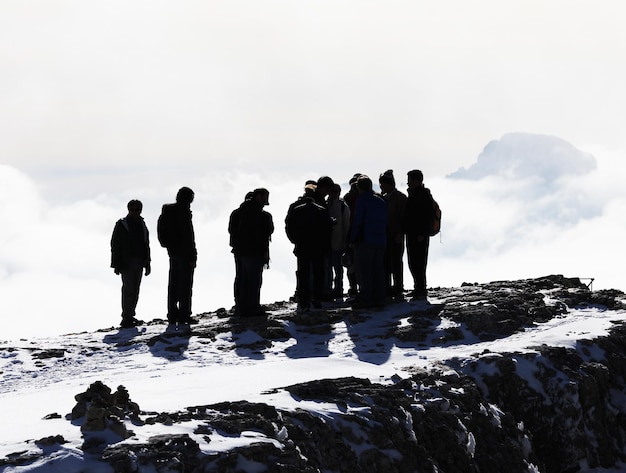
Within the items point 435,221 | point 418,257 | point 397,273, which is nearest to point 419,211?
point 435,221

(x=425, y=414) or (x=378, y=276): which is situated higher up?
(x=378, y=276)

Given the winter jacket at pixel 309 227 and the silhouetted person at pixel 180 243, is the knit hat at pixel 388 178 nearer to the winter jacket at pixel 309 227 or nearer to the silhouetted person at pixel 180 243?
the winter jacket at pixel 309 227

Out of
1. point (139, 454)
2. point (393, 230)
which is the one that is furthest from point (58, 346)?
point (139, 454)

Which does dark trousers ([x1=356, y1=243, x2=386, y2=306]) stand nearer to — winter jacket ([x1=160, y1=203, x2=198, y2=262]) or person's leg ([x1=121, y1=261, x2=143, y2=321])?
winter jacket ([x1=160, y1=203, x2=198, y2=262])

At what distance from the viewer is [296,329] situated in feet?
52.7

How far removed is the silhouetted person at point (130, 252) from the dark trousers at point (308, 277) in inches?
112

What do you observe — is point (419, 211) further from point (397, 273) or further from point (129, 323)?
point (129, 323)

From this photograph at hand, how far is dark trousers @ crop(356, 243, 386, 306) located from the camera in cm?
1675

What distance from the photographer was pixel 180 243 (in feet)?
55.7

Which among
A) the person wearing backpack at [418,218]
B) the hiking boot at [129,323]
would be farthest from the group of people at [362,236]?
the hiking boot at [129,323]

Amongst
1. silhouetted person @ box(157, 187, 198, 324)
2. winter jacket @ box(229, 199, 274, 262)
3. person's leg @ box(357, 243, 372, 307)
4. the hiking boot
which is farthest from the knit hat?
the hiking boot

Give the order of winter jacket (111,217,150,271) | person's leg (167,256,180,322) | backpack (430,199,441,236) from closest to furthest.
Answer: person's leg (167,256,180,322) < winter jacket (111,217,150,271) < backpack (430,199,441,236)

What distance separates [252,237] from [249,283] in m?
0.92

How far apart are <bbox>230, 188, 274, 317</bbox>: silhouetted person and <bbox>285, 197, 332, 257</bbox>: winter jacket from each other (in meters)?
0.42
